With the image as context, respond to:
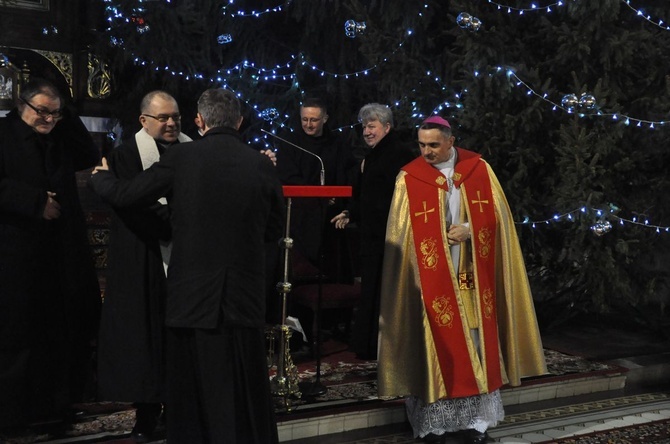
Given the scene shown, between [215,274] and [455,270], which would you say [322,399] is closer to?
[455,270]

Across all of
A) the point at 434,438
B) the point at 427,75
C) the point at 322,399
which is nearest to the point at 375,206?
the point at 322,399

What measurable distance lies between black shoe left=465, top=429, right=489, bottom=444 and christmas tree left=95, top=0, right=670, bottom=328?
8.46 feet

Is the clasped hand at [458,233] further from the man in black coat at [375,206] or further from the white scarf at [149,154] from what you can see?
the white scarf at [149,154]

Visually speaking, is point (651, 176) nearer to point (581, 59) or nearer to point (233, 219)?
point (581, 59)

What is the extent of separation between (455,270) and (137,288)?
6.57 ft

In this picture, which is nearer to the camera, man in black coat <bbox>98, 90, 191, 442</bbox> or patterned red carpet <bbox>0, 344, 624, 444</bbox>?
man in black coat <bbox>98, 90, 191, 442</bbox>

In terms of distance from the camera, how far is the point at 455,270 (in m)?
5.30

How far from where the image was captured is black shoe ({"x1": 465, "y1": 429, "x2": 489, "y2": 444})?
525 cm

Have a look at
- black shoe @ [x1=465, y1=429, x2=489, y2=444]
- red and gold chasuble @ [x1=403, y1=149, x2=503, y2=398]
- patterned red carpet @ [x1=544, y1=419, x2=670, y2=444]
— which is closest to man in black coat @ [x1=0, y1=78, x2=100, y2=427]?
red and gold chasuble @ [x1=403, y1=149, x2=503, y2=398]

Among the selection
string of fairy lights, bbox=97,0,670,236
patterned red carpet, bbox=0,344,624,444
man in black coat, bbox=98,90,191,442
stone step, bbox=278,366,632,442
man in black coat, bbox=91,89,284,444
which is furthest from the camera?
string of fairy lights, bbox=97,0,670,236

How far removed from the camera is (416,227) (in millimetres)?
5273

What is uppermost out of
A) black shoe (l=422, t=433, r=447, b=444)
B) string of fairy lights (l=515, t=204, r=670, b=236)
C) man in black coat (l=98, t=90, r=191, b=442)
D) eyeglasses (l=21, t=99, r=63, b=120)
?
eyeglasses (l=21, t=99, r=63, b=120)

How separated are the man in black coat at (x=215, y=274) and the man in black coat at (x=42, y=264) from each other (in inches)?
34.3

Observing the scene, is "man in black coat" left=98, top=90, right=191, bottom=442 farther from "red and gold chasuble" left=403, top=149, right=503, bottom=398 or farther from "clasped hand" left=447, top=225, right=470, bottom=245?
"clasped hand" left=447, top=225, right=470, bottom=245
